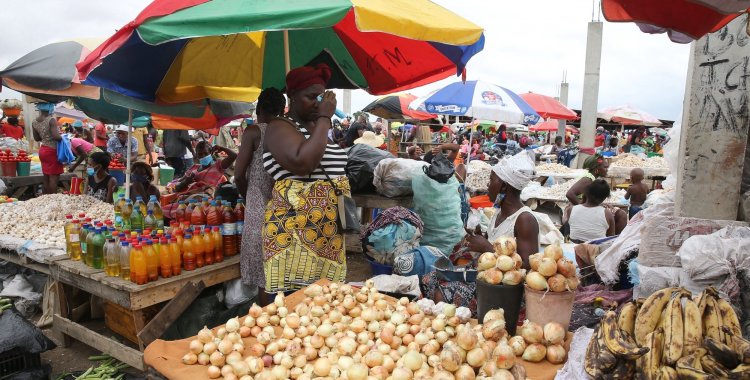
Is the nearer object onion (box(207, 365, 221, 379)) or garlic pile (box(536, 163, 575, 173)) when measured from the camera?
onion (box(207, 365, 221, 379))

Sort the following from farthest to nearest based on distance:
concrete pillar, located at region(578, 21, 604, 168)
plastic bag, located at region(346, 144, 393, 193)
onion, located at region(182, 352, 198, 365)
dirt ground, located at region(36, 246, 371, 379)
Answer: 1. concrete pillar, located at region(578, 21, 604, 168)
2. plastic bag, located at region(346, 144, 393, 193)
3. dirt ground, located at region(36, 246, 371, 379)
4. onion, located at region(182, 352, 198, 365)

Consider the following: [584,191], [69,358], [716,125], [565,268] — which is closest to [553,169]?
[584,191]

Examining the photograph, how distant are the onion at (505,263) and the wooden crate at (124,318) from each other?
2690mm

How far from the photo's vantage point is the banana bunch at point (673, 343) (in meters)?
1.64

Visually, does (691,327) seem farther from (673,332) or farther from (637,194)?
(637,194)

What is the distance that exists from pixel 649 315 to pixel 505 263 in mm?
611

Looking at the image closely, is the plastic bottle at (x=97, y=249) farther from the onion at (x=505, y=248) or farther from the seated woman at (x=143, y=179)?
the onion at (x=505, y=248)

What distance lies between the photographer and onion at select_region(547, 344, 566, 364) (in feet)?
6.69

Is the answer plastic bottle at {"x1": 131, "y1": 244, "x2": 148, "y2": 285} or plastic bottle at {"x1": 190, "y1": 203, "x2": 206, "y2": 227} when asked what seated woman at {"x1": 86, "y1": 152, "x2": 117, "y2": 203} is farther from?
plastic bottle at {"x1": 131, "y1": 244, "x2": 148, "y2": 285}

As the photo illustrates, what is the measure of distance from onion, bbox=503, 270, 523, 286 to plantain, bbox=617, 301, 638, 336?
0.44m

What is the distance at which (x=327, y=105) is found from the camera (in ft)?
10.1

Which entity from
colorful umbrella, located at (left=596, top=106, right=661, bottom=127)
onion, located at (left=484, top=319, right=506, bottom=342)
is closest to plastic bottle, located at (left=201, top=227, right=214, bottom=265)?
onion, located at (left=484, top=319, right=506, bottom=342)

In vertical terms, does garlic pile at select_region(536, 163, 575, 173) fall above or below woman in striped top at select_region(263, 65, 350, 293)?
below

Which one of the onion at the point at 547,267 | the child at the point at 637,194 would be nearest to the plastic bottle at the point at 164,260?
the onion at the point at 547,267
